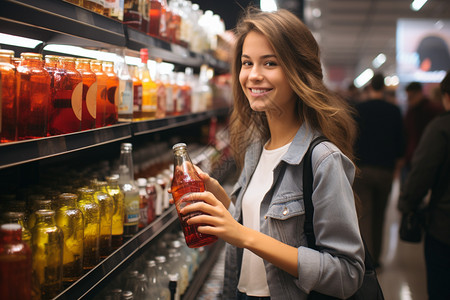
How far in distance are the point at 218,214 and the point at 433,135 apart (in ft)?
6.58

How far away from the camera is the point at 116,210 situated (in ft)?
5.98

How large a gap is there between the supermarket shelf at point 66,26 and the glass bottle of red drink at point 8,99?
124 mm

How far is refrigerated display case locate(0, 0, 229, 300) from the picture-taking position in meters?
1.18

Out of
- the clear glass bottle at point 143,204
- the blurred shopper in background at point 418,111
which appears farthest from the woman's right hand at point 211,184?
the blurred shopper in background at point 418,111

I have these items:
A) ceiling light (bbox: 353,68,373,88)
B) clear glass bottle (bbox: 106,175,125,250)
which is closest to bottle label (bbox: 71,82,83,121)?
clear glass bottle (bbox: 106,175,125,250)

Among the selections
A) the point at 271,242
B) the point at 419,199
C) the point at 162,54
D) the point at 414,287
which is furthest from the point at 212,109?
the point at 271,242

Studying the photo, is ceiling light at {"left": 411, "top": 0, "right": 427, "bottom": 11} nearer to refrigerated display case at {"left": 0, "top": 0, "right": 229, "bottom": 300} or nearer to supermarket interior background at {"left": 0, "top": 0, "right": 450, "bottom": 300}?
supermarket interior background at {"left": 0, "top": 0, "right": 450, "bottom": 300}

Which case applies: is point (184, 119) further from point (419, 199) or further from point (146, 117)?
point (419, 199)

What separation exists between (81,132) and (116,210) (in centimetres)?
48

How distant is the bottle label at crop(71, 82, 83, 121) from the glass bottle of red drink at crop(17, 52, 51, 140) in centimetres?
16

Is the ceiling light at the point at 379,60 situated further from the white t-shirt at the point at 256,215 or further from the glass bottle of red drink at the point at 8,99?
the glass bottle of red drink at the point at 8,99

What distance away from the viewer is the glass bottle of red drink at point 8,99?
1.15 meters

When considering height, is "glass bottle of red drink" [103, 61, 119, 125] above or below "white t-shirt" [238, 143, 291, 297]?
Answer: above

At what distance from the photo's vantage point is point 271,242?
1.39 metres
